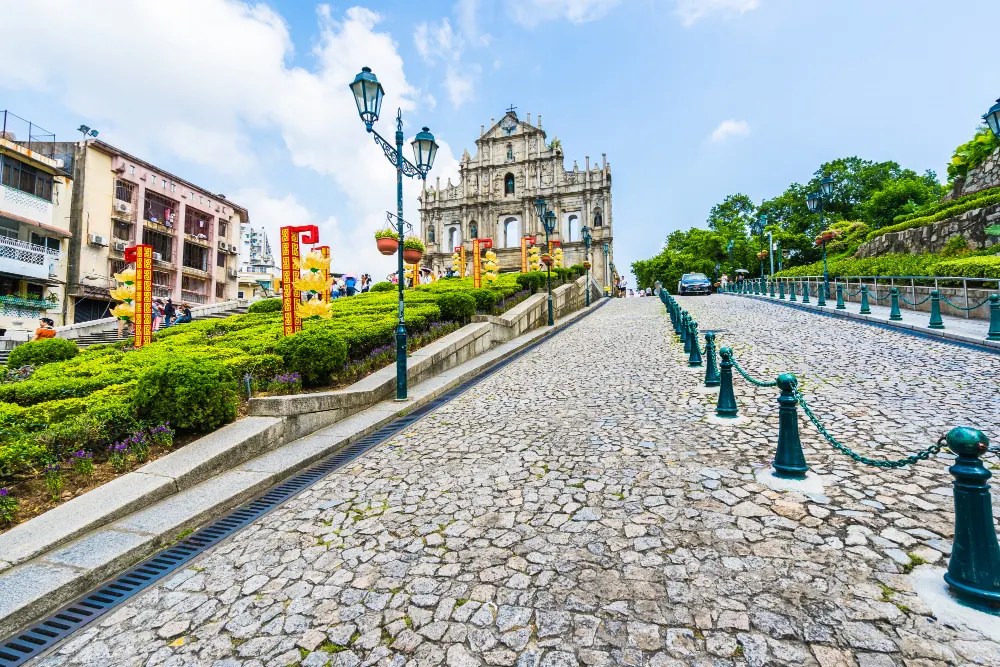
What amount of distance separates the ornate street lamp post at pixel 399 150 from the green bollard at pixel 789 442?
18.0ft

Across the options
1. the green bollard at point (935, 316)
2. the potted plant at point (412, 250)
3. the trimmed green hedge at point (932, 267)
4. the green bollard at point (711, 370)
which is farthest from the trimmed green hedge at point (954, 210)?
the potted plant at point (412, 250)

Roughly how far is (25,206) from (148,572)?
94.3ft

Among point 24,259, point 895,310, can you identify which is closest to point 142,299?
point 24,259

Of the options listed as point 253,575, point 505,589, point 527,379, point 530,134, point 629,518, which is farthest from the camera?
point 530,134

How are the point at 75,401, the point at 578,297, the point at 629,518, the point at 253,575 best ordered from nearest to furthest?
the point at 253,575, the point at 629,518, the point at 75,401, the point at 578,297

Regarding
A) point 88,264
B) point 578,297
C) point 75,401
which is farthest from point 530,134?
point 75,401

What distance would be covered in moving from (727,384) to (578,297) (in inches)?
794

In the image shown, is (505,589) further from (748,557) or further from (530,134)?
(530,134)

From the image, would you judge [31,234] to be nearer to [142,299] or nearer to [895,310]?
[142,299]

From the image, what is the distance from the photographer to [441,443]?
19.4ft

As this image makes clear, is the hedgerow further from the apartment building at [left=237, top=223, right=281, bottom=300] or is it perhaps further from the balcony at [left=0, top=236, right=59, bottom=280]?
the apartment building at [left=237, top=223, right=281, bottom=300]

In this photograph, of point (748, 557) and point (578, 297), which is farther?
point (578, 297)

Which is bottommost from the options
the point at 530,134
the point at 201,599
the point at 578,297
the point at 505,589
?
the point at 201,599

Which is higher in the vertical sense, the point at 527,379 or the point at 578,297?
the point at 578,297
